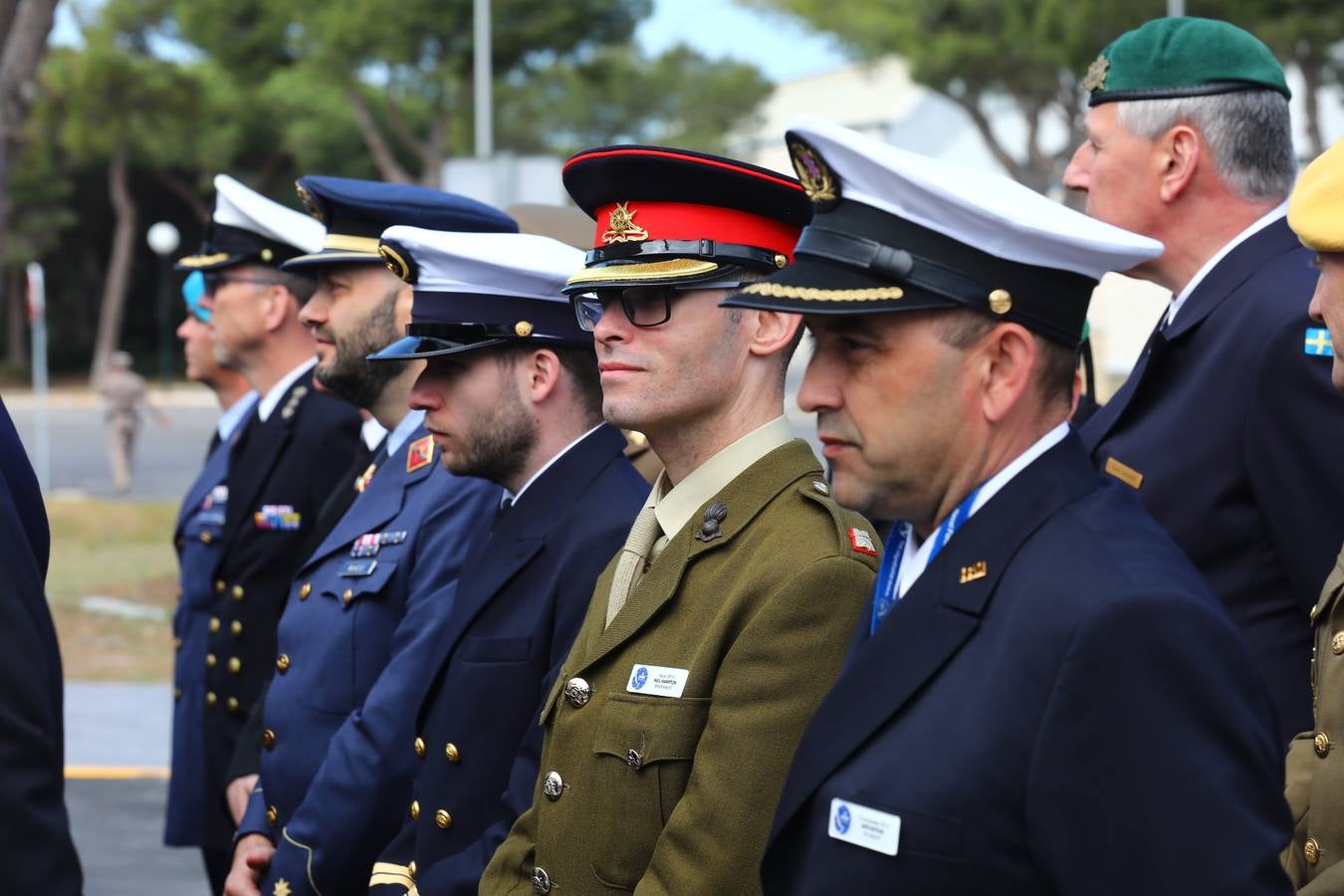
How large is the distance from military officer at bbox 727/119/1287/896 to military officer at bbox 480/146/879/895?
0.27m

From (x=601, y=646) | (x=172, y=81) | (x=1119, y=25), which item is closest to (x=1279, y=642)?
(x=601, y=646)

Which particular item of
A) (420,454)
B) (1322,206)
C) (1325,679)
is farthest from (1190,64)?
(420,454)

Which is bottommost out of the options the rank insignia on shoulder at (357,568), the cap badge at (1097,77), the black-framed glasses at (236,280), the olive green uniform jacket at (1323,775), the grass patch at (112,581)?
the grass patch at (112,581)

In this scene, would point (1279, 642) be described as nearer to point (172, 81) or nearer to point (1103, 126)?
point (1103, 126)

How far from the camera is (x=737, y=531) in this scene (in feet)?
8.79

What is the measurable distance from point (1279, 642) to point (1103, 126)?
105 centimetres

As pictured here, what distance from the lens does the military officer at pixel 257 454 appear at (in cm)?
501

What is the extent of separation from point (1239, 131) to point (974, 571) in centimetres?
159

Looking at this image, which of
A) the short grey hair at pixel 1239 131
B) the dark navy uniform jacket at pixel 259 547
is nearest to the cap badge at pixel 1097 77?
the short grey hair at pixel 1239 131

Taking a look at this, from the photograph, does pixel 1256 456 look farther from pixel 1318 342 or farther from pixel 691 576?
pixel 691 576

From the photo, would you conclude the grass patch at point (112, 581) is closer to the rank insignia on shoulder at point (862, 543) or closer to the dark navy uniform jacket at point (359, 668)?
the dark navy uniform jacket at point (359, 668)

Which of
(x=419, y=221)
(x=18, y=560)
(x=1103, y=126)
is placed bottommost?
(x=18, y=560)

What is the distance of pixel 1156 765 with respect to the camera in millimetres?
1759

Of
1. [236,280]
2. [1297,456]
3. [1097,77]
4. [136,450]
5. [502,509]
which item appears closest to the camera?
[1297,456]
